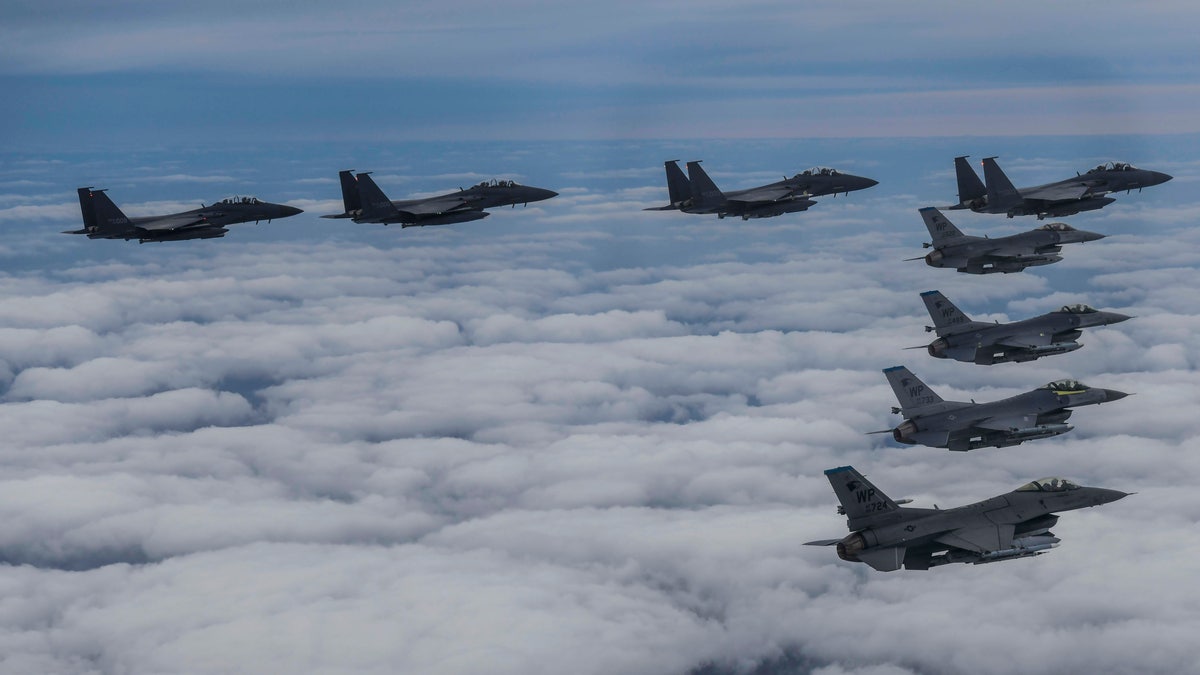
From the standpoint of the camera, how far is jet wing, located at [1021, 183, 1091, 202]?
4259 inches

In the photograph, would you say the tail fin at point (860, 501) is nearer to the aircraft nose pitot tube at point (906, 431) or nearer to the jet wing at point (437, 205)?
the aircraft nose pitot tube at point (906, 431)

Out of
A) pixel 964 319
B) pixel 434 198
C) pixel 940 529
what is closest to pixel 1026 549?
pixel 940 529

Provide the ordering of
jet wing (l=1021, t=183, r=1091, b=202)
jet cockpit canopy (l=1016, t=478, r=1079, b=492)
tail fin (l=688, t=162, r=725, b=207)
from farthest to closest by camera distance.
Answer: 1. tail fin (l=688, t=162, r=725, b=207)
2. jet wing (l=1021, t=183, r=1091, b=202)
3. jet cockpit canopy (l=1016, t=478, r=1079, b=492)

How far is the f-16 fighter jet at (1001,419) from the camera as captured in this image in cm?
8631

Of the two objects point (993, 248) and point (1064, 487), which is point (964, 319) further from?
point (1064, 487)

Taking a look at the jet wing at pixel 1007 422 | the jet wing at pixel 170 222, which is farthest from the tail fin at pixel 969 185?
the jet wing at pixel 170 222

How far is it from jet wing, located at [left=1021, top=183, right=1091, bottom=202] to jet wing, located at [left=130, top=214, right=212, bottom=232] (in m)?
75.0

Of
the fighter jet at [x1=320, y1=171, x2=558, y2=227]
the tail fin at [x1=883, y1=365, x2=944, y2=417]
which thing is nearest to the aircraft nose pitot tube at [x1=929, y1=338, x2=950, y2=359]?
the tail fin at [x1=883, y1=365, x2=944, y2=417]

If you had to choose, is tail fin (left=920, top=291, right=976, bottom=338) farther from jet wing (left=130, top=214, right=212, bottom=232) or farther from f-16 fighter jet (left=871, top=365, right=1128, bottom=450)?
jet wing (left=130, top=214, right=212, bottom=232)

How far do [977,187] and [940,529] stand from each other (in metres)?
47.5

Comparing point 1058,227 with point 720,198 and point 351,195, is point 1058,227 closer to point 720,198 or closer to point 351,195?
point 720,198

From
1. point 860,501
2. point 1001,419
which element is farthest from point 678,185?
point 860,501

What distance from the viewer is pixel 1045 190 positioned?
110m

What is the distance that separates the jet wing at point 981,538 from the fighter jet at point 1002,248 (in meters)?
32.9
